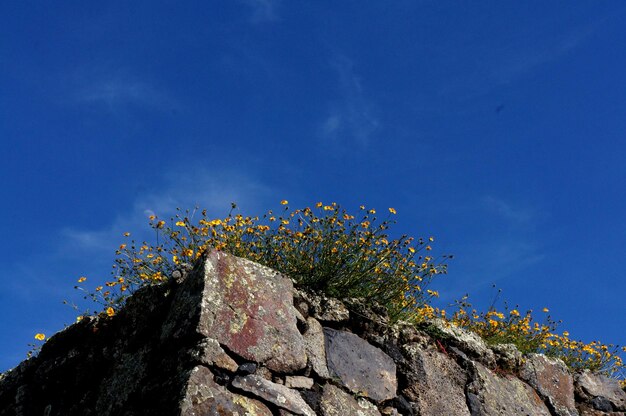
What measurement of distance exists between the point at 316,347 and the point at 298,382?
0.40 meters

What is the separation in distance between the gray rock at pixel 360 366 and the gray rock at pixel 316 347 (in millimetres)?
58

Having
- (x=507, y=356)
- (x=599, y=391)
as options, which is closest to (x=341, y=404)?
(x=507, y=356)

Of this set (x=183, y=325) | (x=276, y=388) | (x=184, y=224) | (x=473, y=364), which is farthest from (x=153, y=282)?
(x=473, y=364)

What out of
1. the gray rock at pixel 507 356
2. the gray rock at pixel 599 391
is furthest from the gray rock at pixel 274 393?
the gray rock at pixel 599 391

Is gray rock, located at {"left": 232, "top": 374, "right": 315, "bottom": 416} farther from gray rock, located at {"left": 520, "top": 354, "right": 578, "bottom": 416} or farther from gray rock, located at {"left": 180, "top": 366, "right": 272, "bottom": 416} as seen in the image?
gray rock, located at {"left": 520, "top": 354, "right": 578, "bottom": 416}

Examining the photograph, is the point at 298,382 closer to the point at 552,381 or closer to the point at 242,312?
the point at 242,312

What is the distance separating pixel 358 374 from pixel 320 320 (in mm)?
514

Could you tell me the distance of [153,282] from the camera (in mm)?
6219

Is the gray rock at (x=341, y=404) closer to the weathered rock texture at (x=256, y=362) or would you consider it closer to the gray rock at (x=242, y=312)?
the weathered rock texture at (x=256, y=362)

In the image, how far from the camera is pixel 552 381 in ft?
23.9

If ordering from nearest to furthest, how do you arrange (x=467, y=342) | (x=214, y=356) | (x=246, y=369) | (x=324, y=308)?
(x=214, y=356)
(x=246, y=369)
(x=324, y=308)
(x=467, y=342)

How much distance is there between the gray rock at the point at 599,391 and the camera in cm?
760

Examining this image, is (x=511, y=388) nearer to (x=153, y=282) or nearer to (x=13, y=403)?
(x=153, y=282)

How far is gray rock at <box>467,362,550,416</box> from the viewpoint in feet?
20.5
